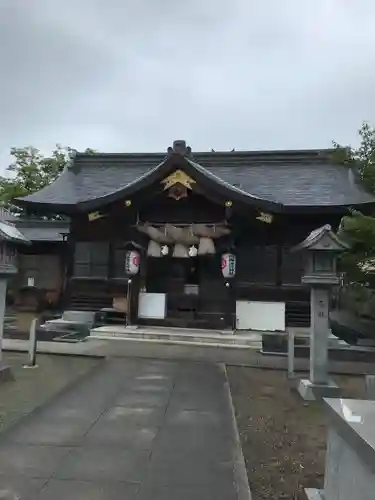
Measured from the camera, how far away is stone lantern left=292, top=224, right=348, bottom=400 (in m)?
7.08

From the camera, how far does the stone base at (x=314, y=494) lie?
338 cm

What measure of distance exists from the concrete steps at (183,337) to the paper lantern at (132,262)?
1.92 metres

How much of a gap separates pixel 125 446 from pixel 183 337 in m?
7.75

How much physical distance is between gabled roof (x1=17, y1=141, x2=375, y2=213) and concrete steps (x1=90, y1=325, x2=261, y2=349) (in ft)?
13.8

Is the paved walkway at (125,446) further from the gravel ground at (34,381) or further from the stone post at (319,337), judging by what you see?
the stone post at (319,337)

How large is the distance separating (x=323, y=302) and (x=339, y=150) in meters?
7.66

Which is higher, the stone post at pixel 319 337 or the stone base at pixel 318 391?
the stone post at pixel 319 337

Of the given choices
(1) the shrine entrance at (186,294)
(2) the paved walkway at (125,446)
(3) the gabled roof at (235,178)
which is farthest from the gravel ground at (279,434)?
(3) the gabled roof at (235,178)

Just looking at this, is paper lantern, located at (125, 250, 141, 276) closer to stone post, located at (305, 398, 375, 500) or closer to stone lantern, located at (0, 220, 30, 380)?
stone lantern, located at (0, 220, 30, 380)

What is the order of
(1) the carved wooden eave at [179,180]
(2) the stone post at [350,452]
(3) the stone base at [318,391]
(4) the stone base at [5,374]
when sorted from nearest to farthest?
1. (2) the stone post at [350,452]
2. (3) the stone base at [318,391]
3. (4) the stone base at [5,374]
4. (1) the carved wooden eave at [179,180]

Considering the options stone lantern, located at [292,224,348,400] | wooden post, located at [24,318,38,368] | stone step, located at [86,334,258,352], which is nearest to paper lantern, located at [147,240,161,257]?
stone step, located at [86,334,258,352]

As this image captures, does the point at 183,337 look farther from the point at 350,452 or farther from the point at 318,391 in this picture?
the point at 350,452

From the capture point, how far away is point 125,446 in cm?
446

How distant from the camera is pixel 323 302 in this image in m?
7.26
